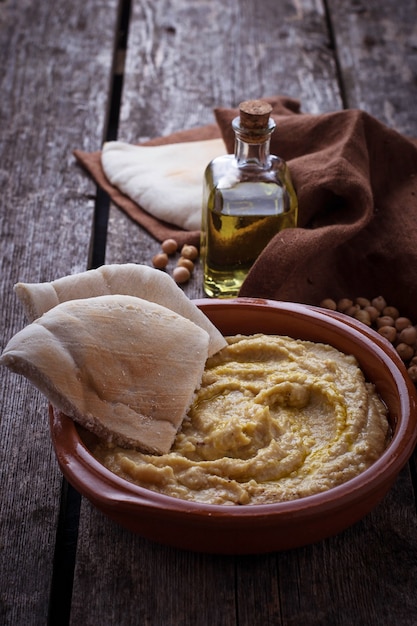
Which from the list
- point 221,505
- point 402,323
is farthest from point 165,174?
point 221,505

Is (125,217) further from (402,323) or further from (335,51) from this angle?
(335,51)

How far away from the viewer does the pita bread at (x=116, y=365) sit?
1615mm

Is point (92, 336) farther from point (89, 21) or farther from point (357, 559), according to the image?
point (89, 21)

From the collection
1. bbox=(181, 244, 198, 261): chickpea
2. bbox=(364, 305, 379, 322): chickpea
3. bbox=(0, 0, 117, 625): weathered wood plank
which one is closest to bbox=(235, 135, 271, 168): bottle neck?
bbox=(181, 244, 198, 261): chickpea

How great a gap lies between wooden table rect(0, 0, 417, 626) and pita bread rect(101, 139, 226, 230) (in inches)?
3.6

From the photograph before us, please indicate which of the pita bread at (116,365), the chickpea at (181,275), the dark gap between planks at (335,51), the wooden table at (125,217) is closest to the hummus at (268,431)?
the pita bread at (116,365)

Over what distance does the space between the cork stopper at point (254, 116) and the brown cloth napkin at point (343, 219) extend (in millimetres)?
291

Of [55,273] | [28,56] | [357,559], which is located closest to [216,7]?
[28,56]

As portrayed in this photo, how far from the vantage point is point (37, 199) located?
2.81 metres

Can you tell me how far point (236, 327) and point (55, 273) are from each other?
0.70 m

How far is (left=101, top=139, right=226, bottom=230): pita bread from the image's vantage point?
105 inches

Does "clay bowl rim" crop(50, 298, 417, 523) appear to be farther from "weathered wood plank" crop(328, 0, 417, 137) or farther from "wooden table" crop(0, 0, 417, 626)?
"weathered wood plank" crop(328, 0, 417, 137)

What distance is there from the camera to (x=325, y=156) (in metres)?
2.50

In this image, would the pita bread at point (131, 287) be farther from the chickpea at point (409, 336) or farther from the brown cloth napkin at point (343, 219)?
the chickpea at point (409, 336)
